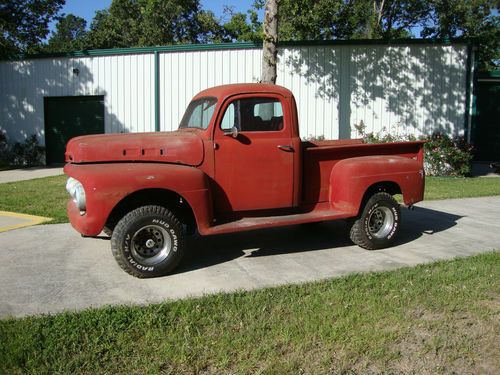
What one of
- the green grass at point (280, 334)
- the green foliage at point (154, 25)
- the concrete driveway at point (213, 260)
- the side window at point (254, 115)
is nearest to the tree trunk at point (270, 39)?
the concrete driveway at point (213, 260)

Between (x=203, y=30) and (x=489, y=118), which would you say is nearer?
(x=489, y=118)

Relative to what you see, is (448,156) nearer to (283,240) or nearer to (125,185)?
(283,240)

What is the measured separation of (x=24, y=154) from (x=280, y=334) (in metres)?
16.3

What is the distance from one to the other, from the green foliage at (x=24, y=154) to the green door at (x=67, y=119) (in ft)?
1.05

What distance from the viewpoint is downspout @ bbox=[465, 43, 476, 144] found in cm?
1523

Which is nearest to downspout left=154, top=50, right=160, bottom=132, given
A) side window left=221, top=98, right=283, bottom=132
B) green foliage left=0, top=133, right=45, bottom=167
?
green foliage left=0, top=133, right=45, bottom=167

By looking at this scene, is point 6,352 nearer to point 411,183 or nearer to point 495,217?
point 411,183

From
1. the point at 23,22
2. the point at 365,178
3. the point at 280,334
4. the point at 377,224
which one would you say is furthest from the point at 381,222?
the point at 23,22

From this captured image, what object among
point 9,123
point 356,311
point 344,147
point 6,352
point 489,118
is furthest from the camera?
point 489,118

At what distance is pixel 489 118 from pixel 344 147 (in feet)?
50.8

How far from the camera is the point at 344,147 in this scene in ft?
21.3

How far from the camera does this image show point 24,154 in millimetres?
17703

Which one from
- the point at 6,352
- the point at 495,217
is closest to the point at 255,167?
the point at 6,352

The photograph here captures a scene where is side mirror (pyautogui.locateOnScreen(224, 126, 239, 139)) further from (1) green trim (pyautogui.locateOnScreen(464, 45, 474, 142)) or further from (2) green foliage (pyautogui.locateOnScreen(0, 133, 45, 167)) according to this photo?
(2) green foliage (pyautogui.locateOnScreen(0, 133, 45, 167))
